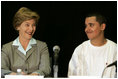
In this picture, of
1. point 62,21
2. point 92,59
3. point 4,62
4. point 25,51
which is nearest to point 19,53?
point 25,51

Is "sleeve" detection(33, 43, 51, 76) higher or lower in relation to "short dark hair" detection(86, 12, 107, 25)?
lower

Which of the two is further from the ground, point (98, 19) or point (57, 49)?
point (98, 19)

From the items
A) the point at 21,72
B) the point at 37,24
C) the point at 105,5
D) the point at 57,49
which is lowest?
the point at 21,72

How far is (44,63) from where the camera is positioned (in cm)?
362

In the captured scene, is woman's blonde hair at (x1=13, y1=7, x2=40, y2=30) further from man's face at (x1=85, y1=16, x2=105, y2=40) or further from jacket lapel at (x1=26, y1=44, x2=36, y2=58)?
man's face at (x1=85, y1=16, x2=105, y2=40)

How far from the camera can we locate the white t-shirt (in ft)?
11.9

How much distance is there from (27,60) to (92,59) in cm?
78

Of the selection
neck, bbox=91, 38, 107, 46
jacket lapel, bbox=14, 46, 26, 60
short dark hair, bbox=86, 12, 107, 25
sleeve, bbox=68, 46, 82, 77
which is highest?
short dark hair, bbox=86, 12, 107, 25

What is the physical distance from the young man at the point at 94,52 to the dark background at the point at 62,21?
6 cm

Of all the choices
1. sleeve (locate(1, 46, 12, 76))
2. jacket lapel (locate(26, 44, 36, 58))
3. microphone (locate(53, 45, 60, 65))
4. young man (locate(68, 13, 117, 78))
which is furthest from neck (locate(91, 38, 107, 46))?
sleeve (locate(1, 46, 12, 76))

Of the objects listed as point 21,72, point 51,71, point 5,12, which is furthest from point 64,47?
point 5,12

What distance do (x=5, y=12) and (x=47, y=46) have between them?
25.7 inches

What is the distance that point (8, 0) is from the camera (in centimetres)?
370

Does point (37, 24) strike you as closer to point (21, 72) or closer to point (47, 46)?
point (47, 46)
